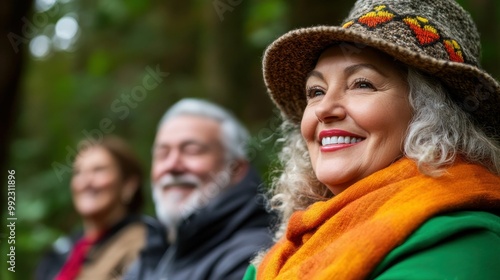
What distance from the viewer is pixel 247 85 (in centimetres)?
717

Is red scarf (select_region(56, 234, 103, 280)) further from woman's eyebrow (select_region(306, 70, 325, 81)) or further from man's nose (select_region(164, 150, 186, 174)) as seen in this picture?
woman's eyebrow (select_region(306, 70, 325, 81))

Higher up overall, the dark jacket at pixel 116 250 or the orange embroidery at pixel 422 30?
the orange embroidery at pixel 422 30

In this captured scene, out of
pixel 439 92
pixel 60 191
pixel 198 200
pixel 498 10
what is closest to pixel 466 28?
pixel 439 92

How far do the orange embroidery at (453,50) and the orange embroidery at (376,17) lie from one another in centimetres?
20

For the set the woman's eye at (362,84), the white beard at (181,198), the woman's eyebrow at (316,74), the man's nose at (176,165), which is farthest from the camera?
the man's nose at (176,165)

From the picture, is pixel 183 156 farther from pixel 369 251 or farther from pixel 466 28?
pixel 369 251

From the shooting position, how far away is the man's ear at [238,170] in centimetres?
418

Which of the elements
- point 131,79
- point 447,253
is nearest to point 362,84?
point 447,253

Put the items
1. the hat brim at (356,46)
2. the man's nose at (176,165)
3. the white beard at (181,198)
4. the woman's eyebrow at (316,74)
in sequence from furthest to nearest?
the man's nose at (176,165) < the white beard at (181,198) < the woman's eyebrow at (316,74) < the hat brim at (356,46)

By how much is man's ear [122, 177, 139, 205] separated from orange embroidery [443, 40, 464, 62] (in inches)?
127

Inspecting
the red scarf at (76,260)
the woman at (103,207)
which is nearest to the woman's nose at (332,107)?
the woman at (103,207)

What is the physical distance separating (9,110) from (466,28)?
2799 mm

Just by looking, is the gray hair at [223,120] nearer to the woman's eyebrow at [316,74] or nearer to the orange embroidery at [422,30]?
the woman's eyebrow at [316,74]

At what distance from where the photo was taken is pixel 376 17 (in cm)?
240
